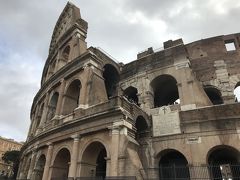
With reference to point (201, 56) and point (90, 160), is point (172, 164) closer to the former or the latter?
point (90, 160)

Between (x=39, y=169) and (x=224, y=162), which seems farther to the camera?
(x=39, y=169)

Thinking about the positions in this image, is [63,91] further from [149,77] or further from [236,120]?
[236,120]

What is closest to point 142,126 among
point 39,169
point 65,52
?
point 39,169

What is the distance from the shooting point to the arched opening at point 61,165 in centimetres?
1279

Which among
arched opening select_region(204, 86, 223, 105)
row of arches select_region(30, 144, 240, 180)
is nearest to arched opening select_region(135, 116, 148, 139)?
row of arches select_region(30, 144, 240, 180)

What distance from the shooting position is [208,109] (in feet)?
38.9

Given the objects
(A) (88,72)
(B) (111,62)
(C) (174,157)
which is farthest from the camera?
(B) (111,62)

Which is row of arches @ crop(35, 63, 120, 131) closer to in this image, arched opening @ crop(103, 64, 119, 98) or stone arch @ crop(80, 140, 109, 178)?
arched opening @ crop(103, 64, 119, 98)

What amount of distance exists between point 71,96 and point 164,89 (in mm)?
6483

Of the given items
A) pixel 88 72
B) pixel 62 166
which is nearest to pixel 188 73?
pixel 88 72

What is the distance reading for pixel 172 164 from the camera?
41.3 feet

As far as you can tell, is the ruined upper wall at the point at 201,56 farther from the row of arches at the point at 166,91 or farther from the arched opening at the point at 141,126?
the arched opening at the point at 141,126

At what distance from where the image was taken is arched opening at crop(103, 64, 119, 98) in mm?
16734

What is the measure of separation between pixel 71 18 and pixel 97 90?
10287 mm
